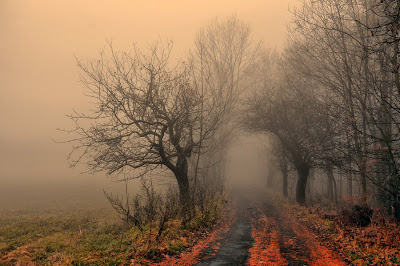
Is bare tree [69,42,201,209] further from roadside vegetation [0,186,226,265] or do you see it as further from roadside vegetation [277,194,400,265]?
roadside vegetation [277,194,400,265]

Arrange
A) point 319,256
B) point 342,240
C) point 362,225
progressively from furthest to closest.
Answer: point 362,225 < point 342,240 < point 319,256

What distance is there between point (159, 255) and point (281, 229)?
6.06 meters

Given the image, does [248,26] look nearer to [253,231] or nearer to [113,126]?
[113,126]

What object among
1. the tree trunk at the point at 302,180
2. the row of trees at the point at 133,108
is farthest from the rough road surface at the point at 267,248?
the tree trunk at the point at 302,180

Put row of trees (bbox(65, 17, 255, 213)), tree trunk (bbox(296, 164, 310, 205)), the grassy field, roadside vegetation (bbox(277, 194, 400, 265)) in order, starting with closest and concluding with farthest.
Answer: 1. roadside vegetation (bbox(277, 194, 400, 265))
2. the grassy field
3. row of trees (bbox(65, 17, 255, 213))
4. tree trunk (bbox(296, 164, 310, 205))

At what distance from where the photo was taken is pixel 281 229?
11352 millimetres

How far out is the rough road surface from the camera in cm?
701

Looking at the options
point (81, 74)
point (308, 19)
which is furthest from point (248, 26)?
point (81, 74)

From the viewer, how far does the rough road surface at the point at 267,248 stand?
7008mm

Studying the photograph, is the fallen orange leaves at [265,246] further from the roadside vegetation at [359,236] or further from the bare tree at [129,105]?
the bare tree at [129,105]

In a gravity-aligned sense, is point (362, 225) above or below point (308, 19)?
below

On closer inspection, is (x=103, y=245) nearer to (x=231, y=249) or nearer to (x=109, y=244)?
(x=109, y=244)

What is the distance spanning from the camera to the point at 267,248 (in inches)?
326

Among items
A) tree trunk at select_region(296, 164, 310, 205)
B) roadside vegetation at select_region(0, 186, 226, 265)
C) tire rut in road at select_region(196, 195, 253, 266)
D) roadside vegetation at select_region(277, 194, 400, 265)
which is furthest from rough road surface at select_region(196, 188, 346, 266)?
tree trunk at select_region(296, 164, 310, 205)
